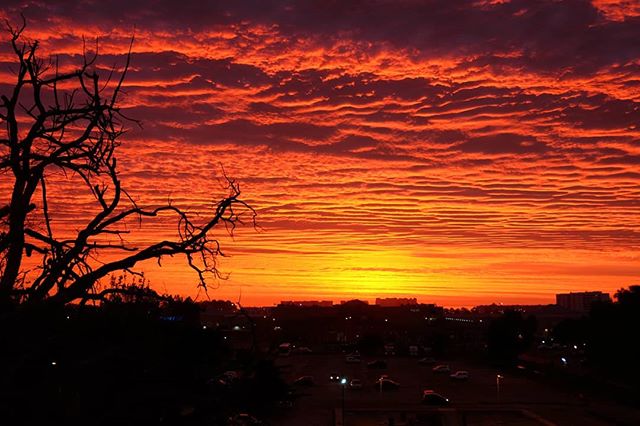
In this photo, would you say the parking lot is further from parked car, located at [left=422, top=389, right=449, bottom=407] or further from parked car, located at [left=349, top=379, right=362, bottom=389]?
parked car, located at [left=422, top=389, right=449, bottom=407]

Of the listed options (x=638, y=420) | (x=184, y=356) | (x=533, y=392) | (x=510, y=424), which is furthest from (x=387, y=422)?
(x=184, y=356)

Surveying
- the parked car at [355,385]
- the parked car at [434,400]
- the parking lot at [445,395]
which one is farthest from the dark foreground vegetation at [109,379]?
the parked car at [355,385]

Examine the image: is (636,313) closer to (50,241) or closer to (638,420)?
(638,420)

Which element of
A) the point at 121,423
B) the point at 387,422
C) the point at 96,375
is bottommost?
the point at 387,422

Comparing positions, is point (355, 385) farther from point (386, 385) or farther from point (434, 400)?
point (434, 400)

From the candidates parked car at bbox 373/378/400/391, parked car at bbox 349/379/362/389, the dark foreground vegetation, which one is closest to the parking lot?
parked car at bbox 373/378/400/391

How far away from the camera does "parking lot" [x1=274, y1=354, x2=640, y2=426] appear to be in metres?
45.4

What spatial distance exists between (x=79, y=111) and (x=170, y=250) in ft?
4.84

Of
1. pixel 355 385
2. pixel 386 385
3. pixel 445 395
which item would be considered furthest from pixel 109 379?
pixel 386 385

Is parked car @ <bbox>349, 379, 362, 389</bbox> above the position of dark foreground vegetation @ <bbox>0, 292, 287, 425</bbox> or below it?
below

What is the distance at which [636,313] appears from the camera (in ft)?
213

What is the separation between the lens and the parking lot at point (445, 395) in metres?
45.4

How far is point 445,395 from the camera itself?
2306 inches

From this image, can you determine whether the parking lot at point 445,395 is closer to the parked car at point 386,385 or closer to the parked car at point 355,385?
the parked car at point 386,385
